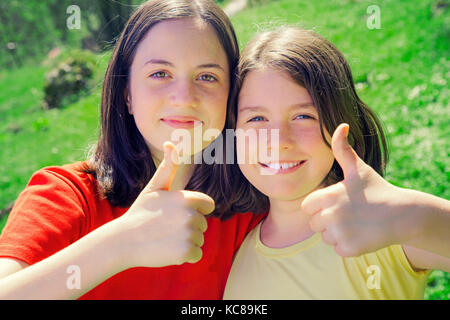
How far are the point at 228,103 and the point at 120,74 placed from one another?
1.98ft

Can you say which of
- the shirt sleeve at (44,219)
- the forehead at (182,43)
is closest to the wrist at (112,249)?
the shirt sleeve at (44,219)

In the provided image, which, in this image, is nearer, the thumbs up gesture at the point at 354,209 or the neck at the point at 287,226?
the thumbs up gesture at the point at 354,209

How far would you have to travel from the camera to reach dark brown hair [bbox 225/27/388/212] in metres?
1.97

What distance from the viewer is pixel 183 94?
6.55ft

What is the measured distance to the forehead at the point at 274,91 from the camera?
193 centimetres

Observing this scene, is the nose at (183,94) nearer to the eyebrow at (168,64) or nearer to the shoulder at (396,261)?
the eyebrow at (168,64)

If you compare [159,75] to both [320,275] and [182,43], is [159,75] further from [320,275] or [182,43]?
[320,275]

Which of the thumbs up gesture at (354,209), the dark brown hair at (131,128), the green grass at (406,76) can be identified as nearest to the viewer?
the thumbs up gesture at (354,209)

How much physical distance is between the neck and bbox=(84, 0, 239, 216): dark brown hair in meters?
0.34

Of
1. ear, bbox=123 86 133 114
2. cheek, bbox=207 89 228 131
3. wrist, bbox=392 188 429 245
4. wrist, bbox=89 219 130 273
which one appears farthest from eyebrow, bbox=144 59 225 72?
wrist, bbox=392 188 429 245

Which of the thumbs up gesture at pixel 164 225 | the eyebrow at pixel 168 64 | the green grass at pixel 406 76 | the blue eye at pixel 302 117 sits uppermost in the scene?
the green grass at pixel 406 76

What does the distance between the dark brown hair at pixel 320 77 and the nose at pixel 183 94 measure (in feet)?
0.82

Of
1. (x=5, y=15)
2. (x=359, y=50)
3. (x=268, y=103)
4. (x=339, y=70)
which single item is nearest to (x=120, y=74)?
(x=268, y=103)

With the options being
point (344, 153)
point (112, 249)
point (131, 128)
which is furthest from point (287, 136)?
point (131, 128)
